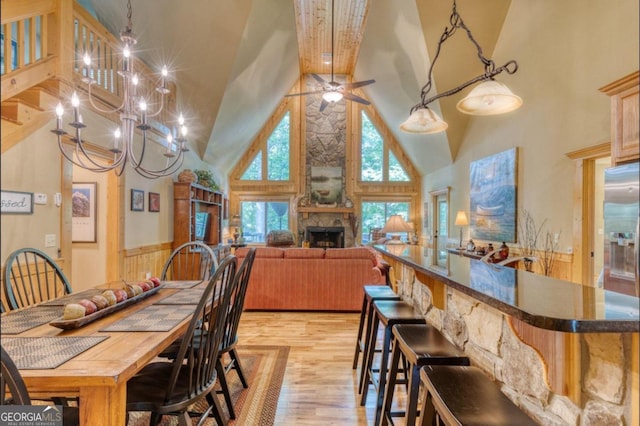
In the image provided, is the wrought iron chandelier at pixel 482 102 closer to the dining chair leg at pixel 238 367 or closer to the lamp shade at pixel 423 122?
the lamp shade at pixel 423 122

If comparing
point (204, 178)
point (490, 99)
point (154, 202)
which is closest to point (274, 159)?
point (204, 178)

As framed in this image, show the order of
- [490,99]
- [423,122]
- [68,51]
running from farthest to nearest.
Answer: [68,51] → [423,122] → [490,99]

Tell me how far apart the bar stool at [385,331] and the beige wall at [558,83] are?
3.05 metres

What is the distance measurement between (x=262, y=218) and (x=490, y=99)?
8.22 m

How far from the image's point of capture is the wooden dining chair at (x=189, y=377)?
57.4 inches

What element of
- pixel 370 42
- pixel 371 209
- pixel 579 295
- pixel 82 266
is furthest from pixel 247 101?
pixel 579 295

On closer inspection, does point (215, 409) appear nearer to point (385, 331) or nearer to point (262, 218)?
point (385, 331)

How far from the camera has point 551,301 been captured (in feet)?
3.31

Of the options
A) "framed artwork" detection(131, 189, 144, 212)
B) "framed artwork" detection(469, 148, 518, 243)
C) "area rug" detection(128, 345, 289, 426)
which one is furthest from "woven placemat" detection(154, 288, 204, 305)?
"framed artwork" detection(469, 148, 518, 243)

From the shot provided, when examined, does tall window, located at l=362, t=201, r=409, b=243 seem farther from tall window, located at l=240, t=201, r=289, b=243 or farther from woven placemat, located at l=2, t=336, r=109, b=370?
woven placemat, located at l=2, t=336, r=109, b=370

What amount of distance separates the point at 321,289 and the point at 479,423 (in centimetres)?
361

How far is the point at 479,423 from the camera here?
3.27 ft

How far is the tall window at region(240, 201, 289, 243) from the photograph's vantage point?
32.6 feet

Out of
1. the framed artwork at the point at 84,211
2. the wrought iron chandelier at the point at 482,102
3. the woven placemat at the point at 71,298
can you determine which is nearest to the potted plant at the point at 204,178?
the framed artwork at the point at 84,211
